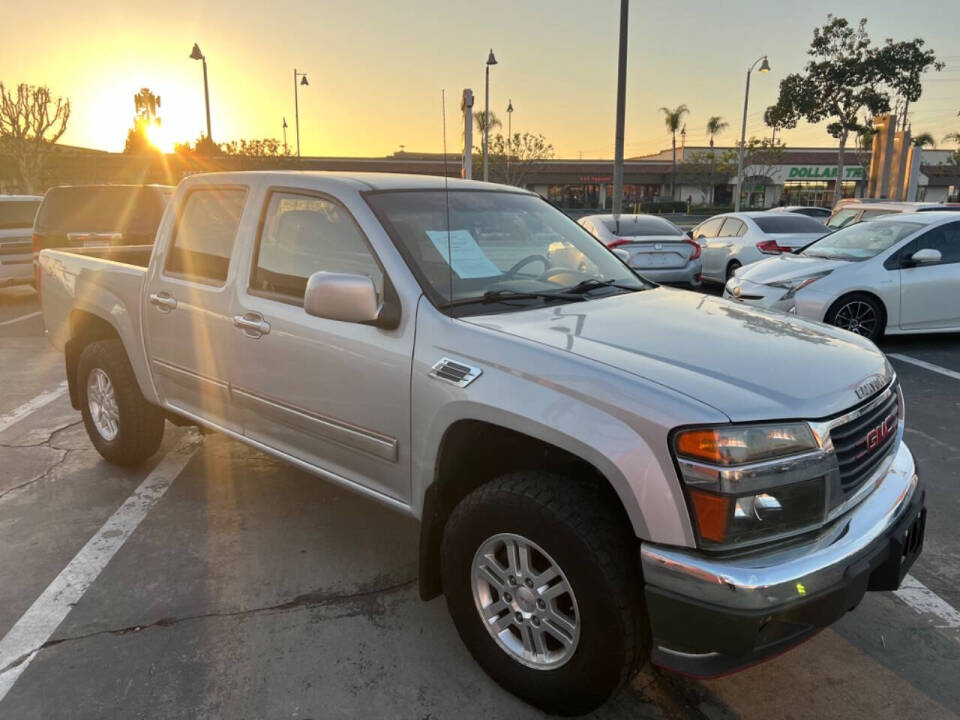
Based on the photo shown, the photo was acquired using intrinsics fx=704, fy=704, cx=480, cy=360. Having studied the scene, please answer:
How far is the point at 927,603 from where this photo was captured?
3143 millimetres

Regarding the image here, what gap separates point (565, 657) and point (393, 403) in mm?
1112

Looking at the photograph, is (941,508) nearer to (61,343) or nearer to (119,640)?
(119,640)

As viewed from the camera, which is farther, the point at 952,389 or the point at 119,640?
the point at 952,389

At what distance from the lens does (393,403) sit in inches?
109

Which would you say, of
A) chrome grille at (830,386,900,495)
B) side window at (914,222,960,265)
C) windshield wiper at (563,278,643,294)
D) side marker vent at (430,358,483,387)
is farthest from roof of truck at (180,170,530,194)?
side window at (914,222,960,265)

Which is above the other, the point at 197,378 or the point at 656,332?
the point at 656,332

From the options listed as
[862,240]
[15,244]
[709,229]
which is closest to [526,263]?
[862,240]

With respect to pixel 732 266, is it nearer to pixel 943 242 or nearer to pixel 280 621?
pixel 943 242

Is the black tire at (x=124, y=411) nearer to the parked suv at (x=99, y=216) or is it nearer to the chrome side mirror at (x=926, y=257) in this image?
the parked suv at (x=99, y=216)

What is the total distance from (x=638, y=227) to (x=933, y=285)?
4514 millimetres

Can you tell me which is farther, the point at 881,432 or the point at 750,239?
the point at 750,239

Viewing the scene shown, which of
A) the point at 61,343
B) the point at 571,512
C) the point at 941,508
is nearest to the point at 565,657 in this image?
the point at 571,512

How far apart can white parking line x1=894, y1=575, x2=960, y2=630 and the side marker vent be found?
2.21 metres

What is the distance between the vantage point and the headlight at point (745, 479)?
6.53 feet
